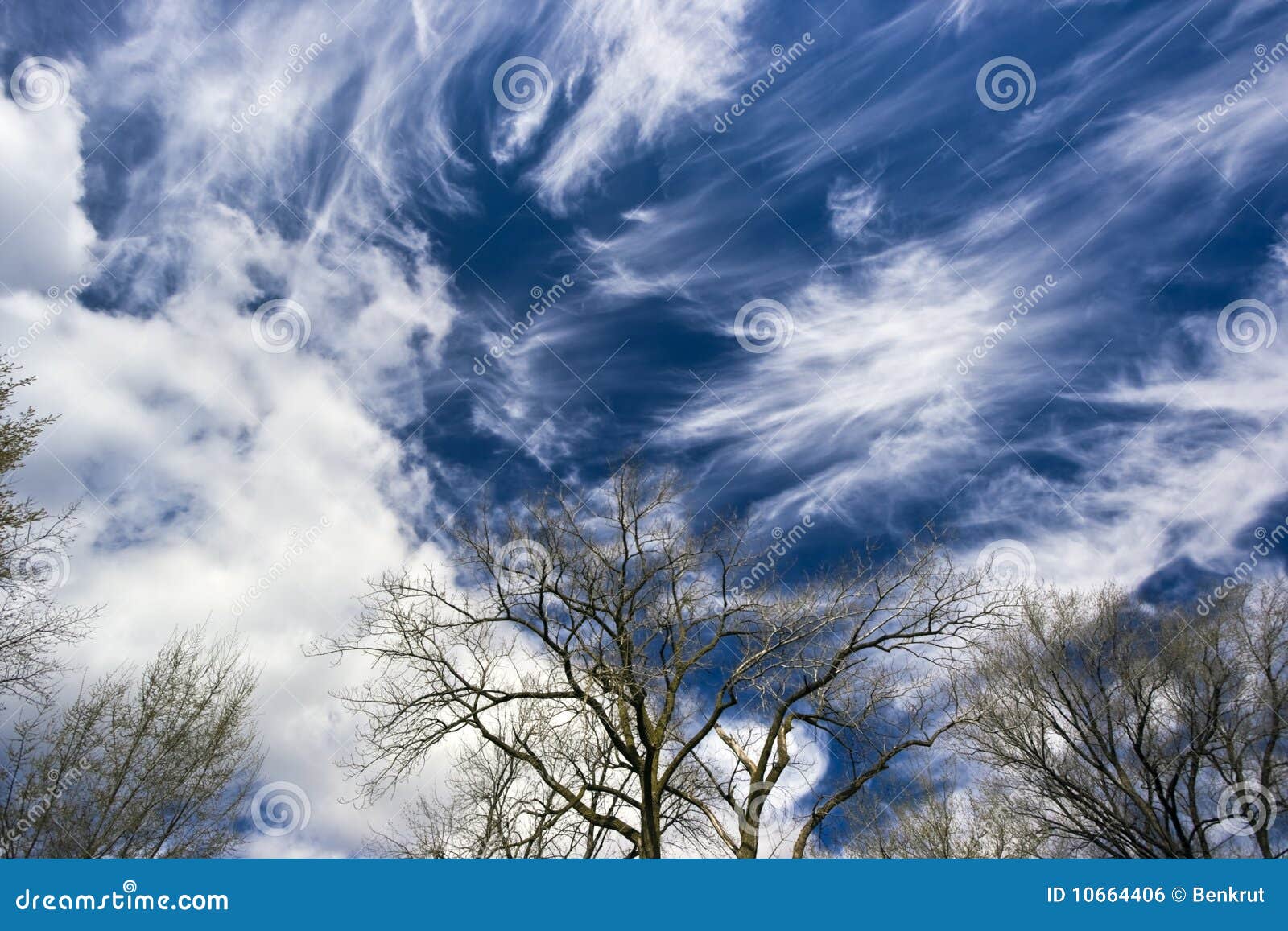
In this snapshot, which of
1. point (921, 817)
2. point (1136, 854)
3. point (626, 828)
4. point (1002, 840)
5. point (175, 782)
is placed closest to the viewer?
point (626, 828)

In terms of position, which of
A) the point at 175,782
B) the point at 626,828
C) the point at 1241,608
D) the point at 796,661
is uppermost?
the point at 1241,608

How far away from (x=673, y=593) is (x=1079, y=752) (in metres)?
13.9

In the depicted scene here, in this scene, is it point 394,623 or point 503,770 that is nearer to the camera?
point 394,623

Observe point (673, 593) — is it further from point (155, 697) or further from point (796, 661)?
point (155, 697)

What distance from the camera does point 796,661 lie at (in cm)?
1489

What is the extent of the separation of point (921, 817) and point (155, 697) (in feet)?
86.5

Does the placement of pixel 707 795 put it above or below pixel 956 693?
below

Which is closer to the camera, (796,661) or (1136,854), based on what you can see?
(796,661)

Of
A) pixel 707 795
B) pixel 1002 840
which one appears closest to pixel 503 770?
pixel 707 795

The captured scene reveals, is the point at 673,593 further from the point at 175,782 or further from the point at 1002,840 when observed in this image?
the point at 1002,840

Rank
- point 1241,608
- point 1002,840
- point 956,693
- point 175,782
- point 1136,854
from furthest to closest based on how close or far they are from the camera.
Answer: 1. point 1002,840
2. point 1241,608
3. point 1136,854
4. point 175,782
5. point 956,693

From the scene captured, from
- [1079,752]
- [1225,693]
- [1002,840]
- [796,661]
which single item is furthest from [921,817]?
[796,661]

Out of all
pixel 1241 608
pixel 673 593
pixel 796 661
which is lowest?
pixel 796 661

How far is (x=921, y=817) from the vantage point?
3042 centimetres
